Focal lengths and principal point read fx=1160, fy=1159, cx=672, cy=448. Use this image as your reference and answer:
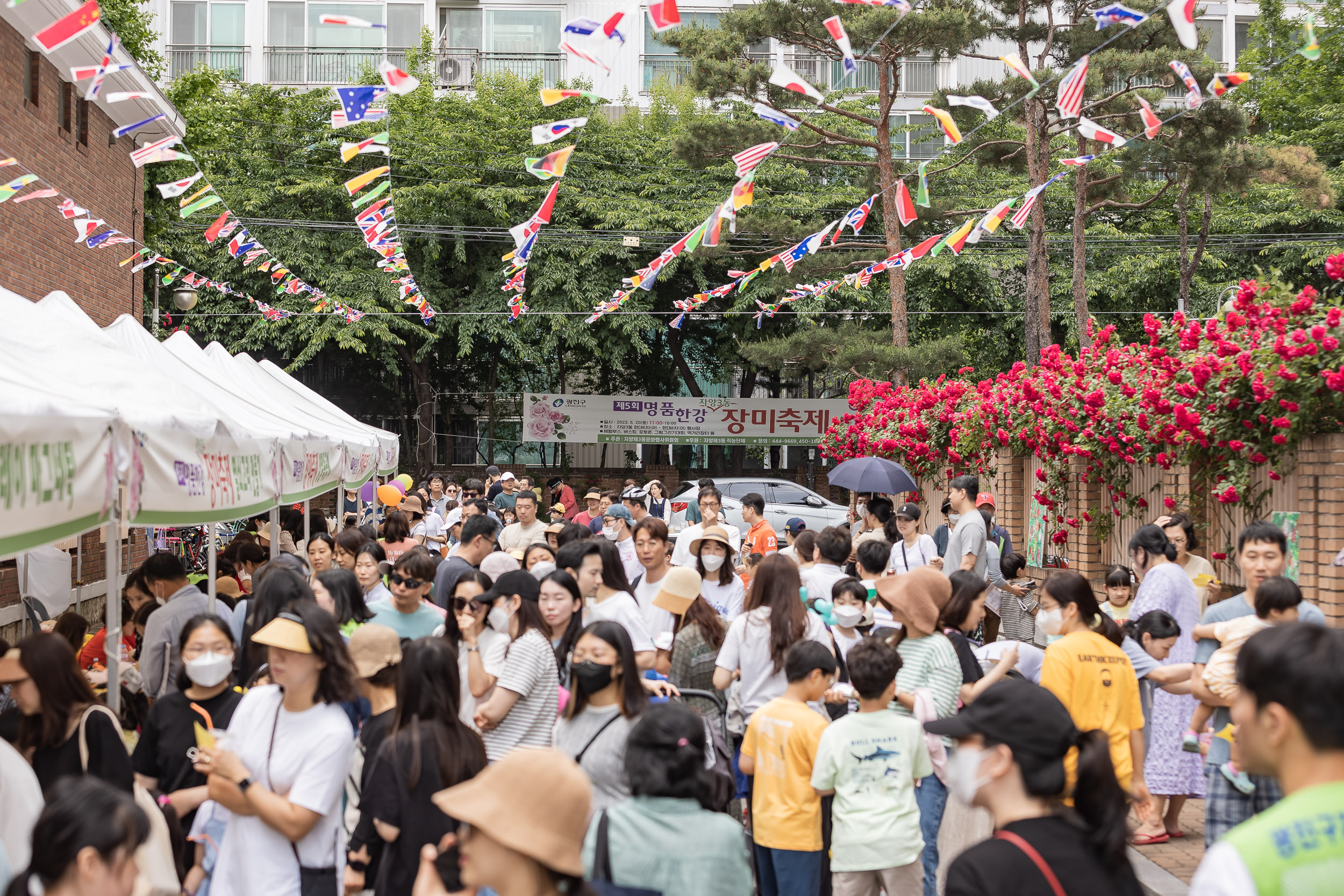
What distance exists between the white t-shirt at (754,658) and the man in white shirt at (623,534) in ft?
11.0

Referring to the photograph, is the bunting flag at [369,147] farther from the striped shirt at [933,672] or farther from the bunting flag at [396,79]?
the striped shirt at [933,672]

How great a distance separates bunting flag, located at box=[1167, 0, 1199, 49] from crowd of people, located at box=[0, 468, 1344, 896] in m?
2.92

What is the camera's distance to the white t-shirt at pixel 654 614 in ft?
20.8

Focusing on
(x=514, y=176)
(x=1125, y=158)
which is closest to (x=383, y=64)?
(x=1125, y=158)

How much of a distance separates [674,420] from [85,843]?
26016 mm

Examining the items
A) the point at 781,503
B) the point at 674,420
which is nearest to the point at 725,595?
the point at 781,503

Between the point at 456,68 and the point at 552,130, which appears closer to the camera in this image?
the point at 552,130

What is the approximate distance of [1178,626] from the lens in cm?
638

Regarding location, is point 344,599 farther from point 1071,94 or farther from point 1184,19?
point 1071,94

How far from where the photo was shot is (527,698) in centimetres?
471

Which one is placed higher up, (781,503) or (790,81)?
(790,81)

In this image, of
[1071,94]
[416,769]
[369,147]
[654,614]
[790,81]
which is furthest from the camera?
[369,147]

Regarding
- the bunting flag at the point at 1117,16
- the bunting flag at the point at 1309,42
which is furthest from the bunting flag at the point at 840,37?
the bunting flag at the point at 1309,42

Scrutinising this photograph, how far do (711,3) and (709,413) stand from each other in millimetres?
12113
